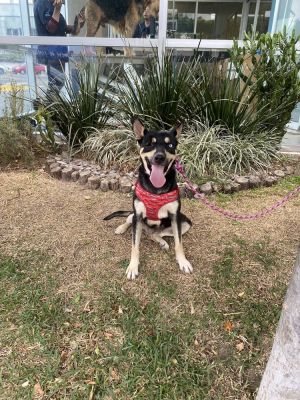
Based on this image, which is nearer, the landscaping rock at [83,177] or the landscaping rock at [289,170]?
the landscaping rock at [83,177]

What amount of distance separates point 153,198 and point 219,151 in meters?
2.18

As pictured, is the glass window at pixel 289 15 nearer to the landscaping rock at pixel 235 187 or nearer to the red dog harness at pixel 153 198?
the landscaping rock at pixel 235 187

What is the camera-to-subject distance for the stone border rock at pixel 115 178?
13.5ft

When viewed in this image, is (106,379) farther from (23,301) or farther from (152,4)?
(152,4)

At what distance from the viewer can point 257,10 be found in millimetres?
6723

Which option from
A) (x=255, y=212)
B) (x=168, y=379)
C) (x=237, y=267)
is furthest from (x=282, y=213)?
(x=168, y=379)

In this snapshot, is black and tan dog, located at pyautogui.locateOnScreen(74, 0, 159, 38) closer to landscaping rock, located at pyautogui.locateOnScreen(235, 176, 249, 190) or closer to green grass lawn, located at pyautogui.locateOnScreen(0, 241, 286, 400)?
landscaping rock, located at pyautogui.locateOnScreen(235, 176, 249, 190)

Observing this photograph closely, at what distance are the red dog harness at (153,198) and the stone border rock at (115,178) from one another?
1.54 m

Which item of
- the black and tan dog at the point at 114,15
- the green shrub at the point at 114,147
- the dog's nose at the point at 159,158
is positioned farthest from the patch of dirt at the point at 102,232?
the black and tan dog at the point at 114,15

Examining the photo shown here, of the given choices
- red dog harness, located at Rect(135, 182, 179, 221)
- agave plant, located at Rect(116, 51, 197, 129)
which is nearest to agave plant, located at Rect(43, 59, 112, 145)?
agave plant, located at Rect(116, 51, 197, 129)

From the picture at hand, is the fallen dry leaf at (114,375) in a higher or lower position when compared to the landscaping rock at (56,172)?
lower

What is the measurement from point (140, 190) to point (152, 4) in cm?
458

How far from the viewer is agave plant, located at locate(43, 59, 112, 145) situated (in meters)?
4.76

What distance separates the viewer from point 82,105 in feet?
15.6
